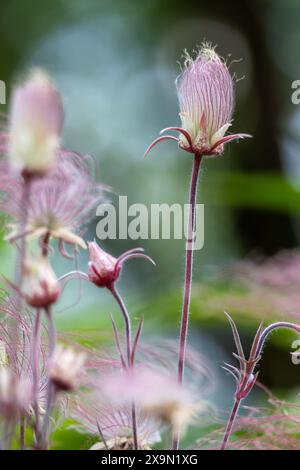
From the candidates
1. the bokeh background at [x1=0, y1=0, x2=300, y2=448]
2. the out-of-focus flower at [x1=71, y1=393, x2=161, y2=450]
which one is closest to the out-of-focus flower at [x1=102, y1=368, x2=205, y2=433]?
the out-of-focus flower at [x1=71, y1=393, x2=161, y2=450]

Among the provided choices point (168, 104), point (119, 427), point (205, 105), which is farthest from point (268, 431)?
point (168, 104)

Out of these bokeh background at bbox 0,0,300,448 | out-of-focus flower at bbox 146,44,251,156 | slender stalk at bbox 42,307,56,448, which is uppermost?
bokeh background at bbox 0,0,300,448

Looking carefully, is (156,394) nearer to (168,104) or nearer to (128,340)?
(128,340)

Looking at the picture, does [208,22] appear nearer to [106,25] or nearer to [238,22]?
[238,22]

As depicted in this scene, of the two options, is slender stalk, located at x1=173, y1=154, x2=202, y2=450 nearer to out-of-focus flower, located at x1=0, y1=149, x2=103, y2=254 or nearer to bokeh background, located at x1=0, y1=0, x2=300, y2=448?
out-of-focus flower, located at x1=0, y1=149, x2=103, y2=254

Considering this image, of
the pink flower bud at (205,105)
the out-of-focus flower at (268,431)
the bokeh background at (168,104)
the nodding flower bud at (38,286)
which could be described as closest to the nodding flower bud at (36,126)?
the nodding flower bud at (38,286)

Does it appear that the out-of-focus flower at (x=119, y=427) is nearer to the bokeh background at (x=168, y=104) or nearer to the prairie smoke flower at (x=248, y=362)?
the prairie smoke flower at (x=248, y=362)
